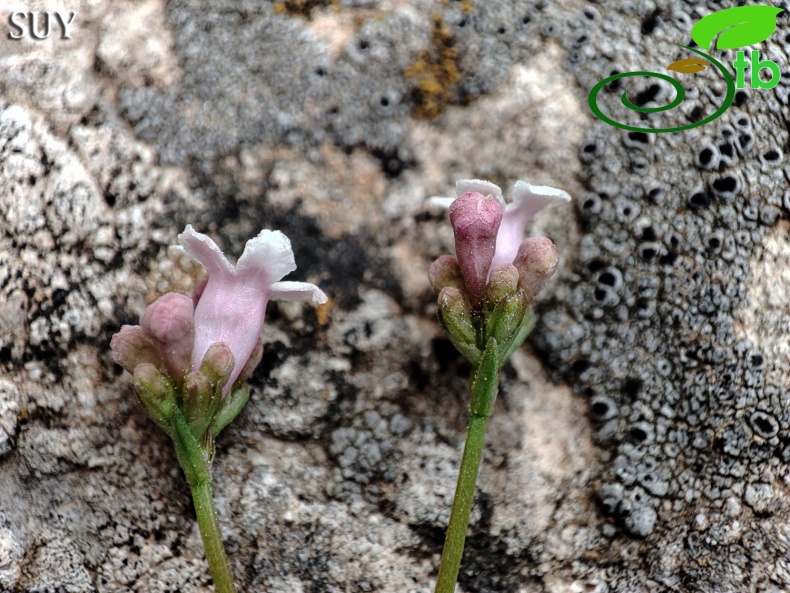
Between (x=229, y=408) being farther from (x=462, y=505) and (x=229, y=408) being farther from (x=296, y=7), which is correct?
(x=296, y=7)

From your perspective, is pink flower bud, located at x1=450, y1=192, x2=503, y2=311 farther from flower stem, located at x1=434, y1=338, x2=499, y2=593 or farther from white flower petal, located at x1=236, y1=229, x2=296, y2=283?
white flower petal, located at x1=236, y1=229, x2=296, y2=283

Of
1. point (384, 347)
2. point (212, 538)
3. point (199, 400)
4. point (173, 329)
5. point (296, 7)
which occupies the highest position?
point (296, 7)

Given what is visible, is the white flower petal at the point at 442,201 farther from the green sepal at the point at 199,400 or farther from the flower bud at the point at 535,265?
the green sepal at the point at 199,400

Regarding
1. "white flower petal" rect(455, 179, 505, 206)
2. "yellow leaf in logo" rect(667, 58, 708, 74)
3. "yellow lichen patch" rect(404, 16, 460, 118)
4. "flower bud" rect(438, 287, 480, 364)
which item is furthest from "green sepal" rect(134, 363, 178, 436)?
"yellow leaf in logo" rect(667, 58, 708, 74)

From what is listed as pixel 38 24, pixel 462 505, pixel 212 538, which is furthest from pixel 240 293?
pixel 38 24

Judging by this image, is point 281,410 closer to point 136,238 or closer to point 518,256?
point 136,238
